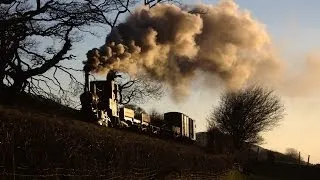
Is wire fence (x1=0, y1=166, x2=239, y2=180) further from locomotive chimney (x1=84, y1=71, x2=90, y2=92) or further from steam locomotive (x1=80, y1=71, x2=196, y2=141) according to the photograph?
locomotive chimney (x1=84, y1=71, x2=90, y2=92)

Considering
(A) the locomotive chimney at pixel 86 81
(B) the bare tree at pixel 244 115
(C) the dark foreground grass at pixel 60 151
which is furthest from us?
(B) the bare tree at pixel 244 115

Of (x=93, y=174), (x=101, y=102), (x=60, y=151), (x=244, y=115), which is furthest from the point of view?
(x=244, y=115)

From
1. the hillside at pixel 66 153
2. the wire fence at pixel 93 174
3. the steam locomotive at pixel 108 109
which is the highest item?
the steam locomotive at pixel 108 109

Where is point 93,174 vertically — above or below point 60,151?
below

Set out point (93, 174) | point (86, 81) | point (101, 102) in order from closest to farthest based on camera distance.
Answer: point (93, 174) < point (86, 81) < point (101, 102)

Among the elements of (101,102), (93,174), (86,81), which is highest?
(86,81)

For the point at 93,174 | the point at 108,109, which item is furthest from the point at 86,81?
the point at 93,174

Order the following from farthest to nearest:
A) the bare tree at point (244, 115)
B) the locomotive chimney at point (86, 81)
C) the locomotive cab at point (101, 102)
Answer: the bare tree at point (244, 115), the locomotive chimney at point (86, 81), the locomotive cab at point (101, 102)

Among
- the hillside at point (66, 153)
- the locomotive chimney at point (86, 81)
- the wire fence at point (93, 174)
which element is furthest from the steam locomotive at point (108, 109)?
the hillside at point (66, 153)

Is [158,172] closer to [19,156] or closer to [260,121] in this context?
[19,156]

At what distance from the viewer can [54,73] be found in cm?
3103

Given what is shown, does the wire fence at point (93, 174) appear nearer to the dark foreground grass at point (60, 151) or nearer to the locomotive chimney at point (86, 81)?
the dark foreground grass at point (60, 151)

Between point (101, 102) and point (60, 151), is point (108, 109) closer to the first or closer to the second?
point (101, 102)

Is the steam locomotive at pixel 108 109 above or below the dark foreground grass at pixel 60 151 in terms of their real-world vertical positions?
above
